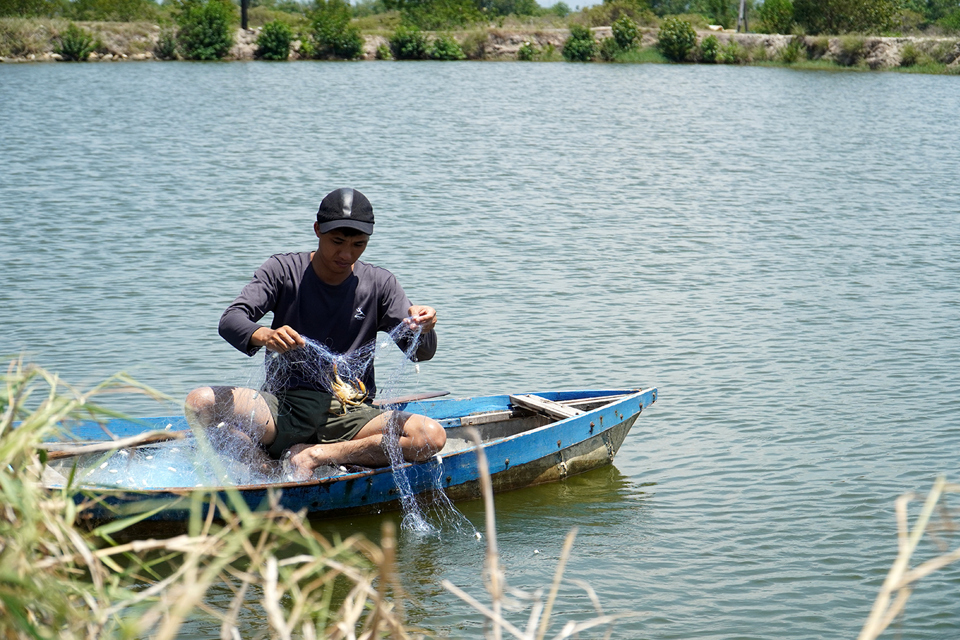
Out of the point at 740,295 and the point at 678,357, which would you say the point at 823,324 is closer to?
the point at 740,295

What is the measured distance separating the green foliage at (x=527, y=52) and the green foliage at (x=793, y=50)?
12247 mm

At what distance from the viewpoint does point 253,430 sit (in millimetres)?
5457

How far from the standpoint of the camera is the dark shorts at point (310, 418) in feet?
18.1

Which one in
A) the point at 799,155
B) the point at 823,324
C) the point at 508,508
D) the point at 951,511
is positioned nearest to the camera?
the point at 951,511

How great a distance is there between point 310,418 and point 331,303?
62cm

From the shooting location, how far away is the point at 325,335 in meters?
5.47

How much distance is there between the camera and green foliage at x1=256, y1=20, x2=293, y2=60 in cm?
4884

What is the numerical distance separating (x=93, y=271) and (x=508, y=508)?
7062 millimetres

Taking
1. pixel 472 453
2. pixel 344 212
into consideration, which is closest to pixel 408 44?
pixel 472 453

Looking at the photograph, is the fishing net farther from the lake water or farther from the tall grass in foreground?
the tall grass in foreground

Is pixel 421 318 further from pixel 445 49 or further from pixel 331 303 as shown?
pixel 445 49

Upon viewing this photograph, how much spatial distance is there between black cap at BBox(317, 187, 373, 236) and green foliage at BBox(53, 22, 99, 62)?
43549mm

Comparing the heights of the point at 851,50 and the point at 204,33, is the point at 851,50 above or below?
below

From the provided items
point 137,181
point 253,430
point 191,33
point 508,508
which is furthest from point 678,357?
point 191,33
